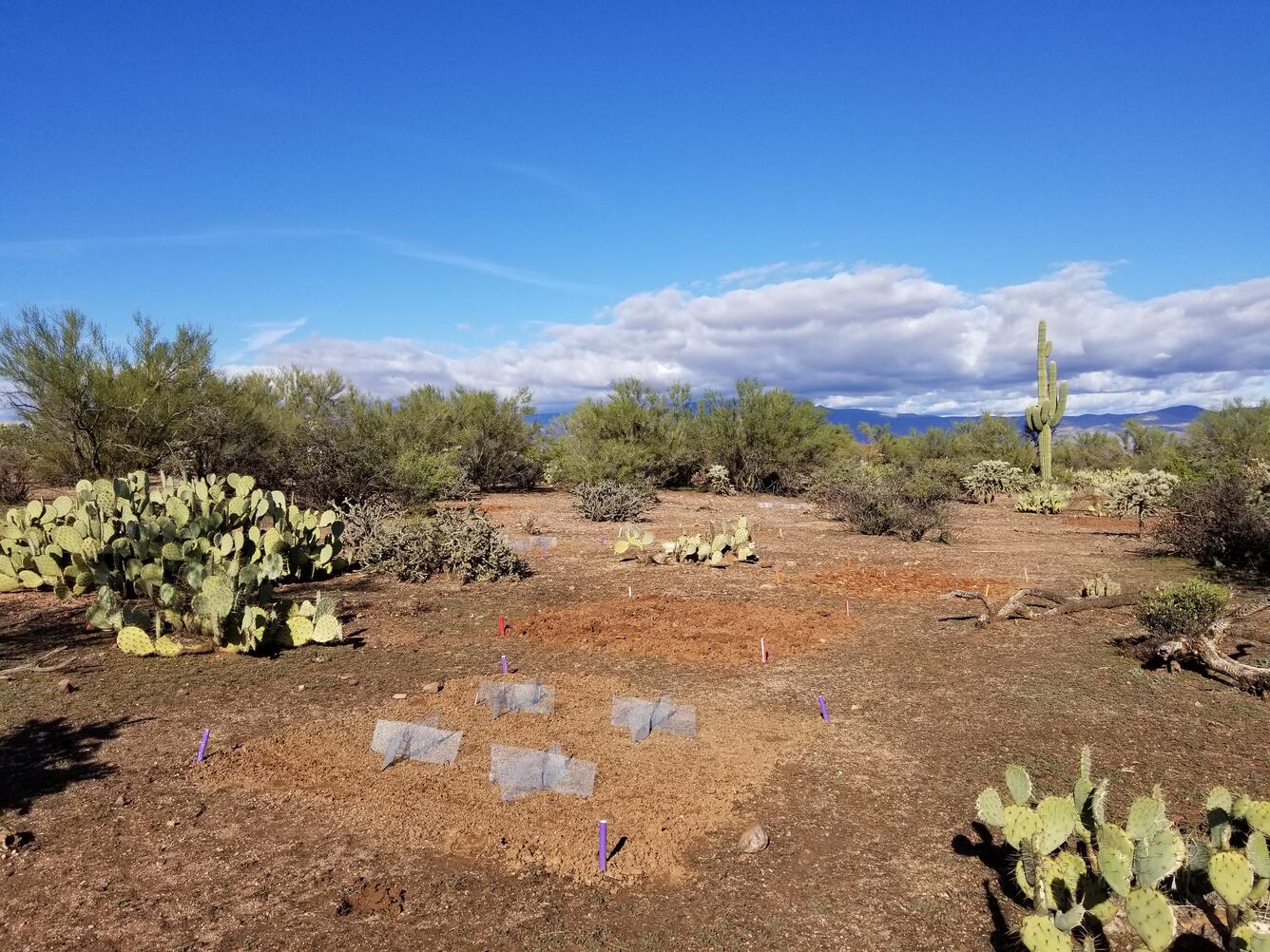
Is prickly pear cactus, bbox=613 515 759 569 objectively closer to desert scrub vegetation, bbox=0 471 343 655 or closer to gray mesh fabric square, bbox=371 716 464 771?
desert scrub vegetation, bbox=0 471 343 655

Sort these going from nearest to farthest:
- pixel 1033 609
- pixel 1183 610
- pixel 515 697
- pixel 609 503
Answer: pixel 515 697, pixel 1183 610, pixel 1033 609, pixel 609 503

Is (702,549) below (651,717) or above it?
above

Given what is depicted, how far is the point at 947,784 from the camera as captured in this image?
16.2 ft

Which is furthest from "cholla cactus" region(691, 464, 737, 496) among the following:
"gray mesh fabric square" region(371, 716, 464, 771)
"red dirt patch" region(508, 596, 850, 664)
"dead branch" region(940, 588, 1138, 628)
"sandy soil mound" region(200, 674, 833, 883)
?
"gray mesh fabric square" region(371, 716, 464, 771)

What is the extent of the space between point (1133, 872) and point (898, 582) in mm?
8319

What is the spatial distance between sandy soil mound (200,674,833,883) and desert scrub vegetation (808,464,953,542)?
10700 millimetres

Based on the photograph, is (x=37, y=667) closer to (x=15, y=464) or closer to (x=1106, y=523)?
(x=15, y=464)

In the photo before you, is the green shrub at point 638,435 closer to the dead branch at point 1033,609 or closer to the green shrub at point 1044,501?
the green shrub at point 1044,501

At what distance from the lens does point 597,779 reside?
5.03 meters

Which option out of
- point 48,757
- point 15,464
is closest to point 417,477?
point 15,464

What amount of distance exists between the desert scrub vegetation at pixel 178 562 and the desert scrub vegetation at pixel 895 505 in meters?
10.9

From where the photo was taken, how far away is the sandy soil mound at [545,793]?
14.1 ft

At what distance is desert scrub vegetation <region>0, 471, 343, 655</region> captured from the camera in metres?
7.85

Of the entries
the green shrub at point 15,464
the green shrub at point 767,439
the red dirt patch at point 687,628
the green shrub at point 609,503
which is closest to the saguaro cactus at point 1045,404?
the green shrub at point 767,439
